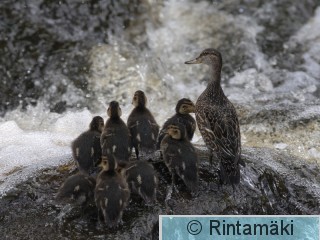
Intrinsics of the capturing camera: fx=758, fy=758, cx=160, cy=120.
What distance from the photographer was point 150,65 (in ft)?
29.0

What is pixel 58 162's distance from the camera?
5.57 meters

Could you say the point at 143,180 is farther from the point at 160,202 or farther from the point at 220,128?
the point at 220,128

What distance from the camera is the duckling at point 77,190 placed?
4.69 meters

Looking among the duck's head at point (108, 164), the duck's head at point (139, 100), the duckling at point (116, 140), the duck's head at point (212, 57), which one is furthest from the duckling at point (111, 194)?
the duck's head at point (212, 57)

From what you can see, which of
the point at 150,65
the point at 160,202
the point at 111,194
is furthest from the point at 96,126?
the point at 150,65

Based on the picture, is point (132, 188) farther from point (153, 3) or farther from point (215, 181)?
point (153, 3)

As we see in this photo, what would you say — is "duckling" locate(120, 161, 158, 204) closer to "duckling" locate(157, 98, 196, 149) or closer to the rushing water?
"duckling" locate(157, 98, 196, 149)

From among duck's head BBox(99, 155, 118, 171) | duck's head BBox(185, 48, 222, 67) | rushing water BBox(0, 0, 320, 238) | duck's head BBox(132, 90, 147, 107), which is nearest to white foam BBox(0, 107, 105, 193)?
rushing water BBox(0, 0, 320, 238)

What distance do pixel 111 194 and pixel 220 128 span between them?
1188 mm

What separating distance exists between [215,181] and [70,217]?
107cm

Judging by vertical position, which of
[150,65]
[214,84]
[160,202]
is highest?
[150,65]

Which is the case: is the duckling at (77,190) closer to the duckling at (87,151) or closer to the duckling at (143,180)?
the duckling at (143,180)

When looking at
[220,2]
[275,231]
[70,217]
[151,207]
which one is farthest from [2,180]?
[220,2]

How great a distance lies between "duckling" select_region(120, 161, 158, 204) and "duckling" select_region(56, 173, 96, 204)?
0.26m
